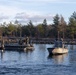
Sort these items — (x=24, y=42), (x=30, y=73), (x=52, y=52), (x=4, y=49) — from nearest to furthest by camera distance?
(x=30, y=73) < (x=52, y=52) < (x=4, y=49) < (x=24, y=42)

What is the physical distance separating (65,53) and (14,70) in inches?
1688

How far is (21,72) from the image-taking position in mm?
55531

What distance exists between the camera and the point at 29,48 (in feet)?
408

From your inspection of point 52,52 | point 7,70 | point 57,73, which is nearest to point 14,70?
point 7,70

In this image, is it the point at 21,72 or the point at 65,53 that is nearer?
the point at 21,72

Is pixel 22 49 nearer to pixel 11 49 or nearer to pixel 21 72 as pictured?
pixel 11 49

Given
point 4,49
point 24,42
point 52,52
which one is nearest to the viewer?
point 52,52

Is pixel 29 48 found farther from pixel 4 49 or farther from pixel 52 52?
pixel 52 52

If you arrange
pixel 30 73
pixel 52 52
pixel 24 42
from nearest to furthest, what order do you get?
pixel 30 73
pixel 52 52
pixel 24 42

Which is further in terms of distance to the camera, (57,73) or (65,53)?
(65,53)

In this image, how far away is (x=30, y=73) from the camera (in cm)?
5456

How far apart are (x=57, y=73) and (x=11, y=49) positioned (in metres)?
69.8

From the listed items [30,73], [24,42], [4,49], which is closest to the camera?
[30,73]

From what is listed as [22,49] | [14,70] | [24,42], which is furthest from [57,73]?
[24,42]
